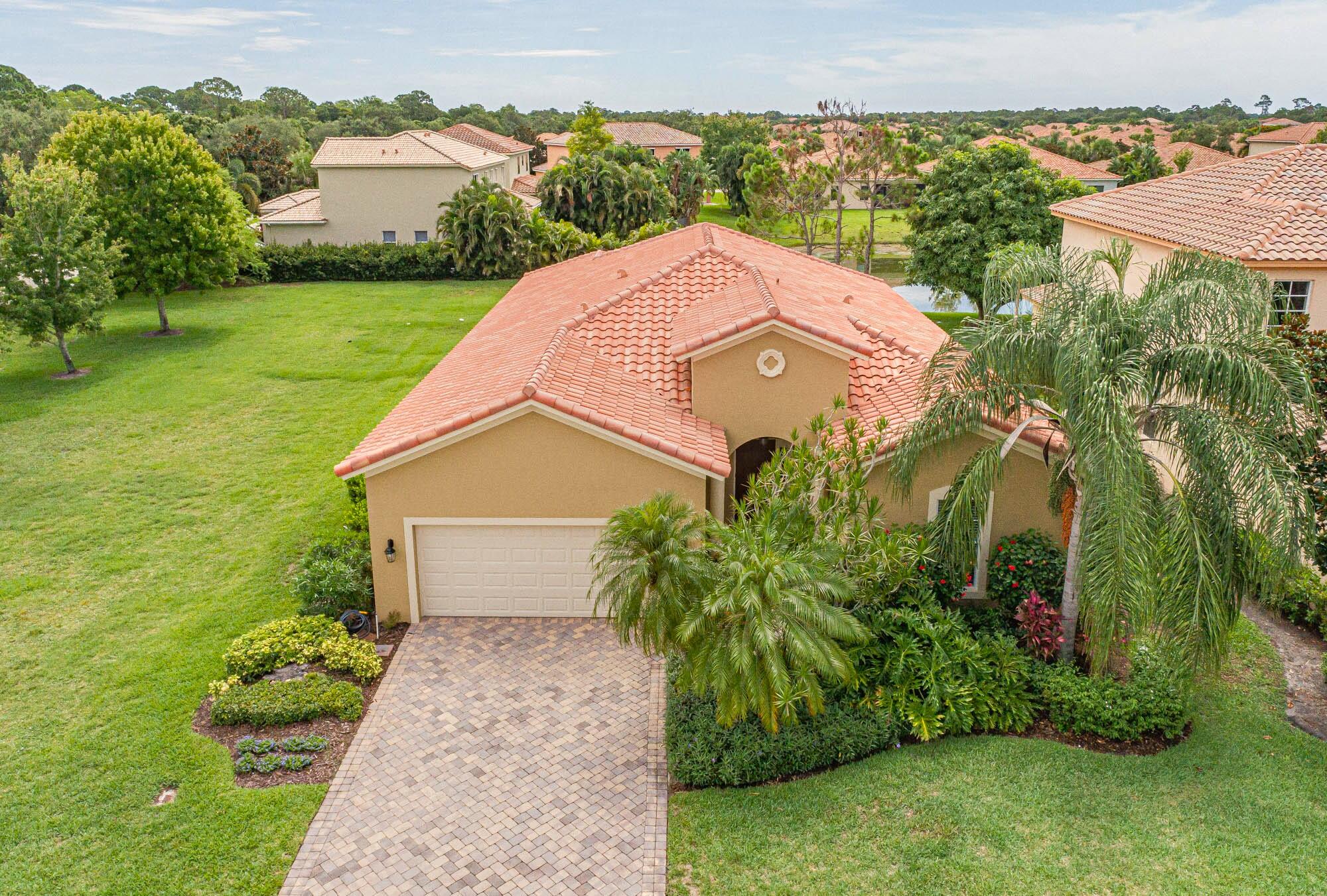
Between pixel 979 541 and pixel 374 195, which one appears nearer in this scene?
pixel 979 541

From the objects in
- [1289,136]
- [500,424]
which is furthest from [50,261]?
[1289,136]

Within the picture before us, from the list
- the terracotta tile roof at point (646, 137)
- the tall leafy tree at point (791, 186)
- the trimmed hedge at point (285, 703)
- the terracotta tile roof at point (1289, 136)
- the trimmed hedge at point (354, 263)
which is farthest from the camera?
the terracotta tile roof at point (646, 137)

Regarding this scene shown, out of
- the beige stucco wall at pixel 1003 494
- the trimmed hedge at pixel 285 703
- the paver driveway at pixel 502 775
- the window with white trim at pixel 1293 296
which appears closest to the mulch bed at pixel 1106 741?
the beige stucco wall at pixel 1003 494

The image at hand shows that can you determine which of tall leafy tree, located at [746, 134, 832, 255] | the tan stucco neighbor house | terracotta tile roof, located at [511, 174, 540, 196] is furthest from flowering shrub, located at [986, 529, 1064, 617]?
terracotta tile roof, located at [511, 174, 540, 196]

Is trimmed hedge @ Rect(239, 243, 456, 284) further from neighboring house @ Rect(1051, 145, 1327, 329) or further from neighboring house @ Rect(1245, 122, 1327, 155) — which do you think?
neighboring house @ Rect(1245, 122, 1327, 155)

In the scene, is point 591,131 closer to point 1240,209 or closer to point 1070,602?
point 1240,209

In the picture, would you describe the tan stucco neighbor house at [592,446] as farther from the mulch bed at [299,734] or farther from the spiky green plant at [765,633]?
the spiky green plant at [765,633]

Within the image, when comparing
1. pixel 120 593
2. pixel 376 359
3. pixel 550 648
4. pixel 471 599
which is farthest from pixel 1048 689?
pixel 376 359
